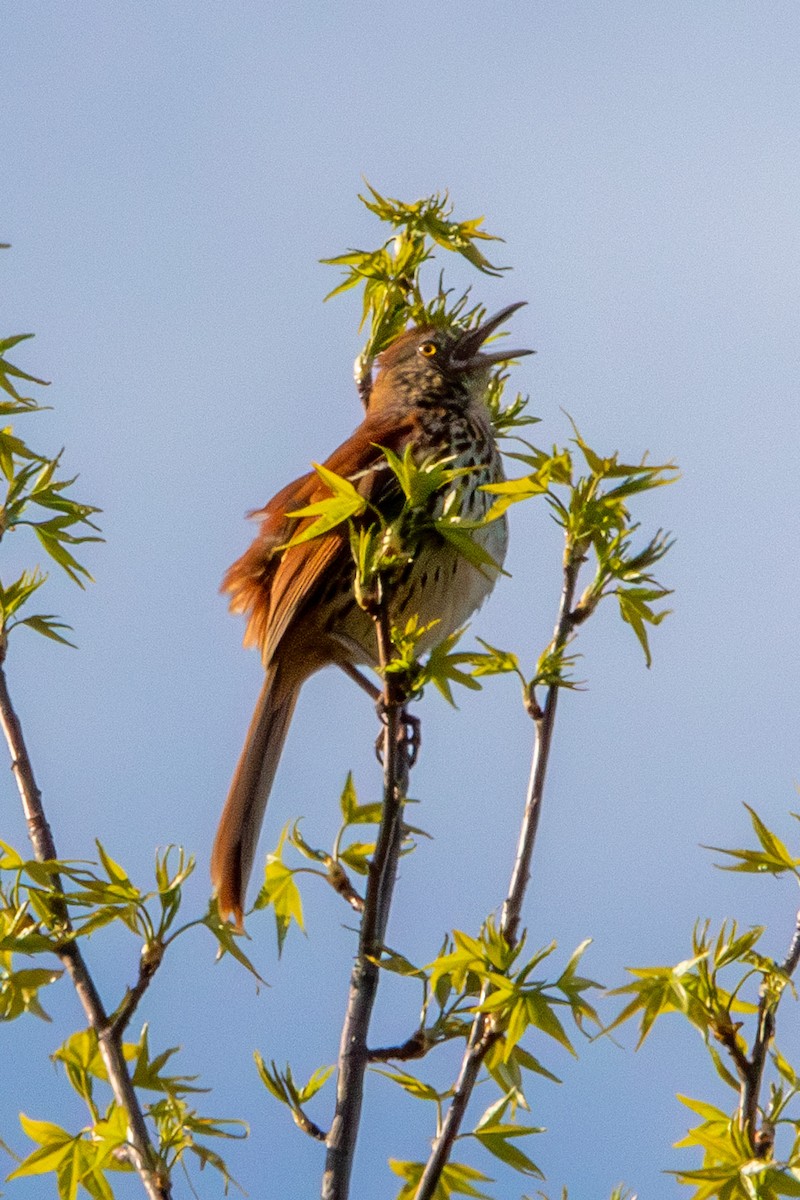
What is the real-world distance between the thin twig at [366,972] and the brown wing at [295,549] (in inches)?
59.4

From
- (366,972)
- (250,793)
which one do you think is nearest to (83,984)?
(366,972)

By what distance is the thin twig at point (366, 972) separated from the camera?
2217mm

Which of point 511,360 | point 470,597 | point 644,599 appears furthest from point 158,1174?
point 511,360

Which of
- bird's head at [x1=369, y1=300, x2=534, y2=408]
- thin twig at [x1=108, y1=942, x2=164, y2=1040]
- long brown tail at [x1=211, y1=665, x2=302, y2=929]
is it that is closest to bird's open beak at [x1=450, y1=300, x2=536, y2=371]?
bird's head at [x1=369, y1=300, x2=534, y2=408]

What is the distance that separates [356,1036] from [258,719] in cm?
177

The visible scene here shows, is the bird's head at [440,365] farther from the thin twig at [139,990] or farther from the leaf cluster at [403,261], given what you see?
the thin twig at [139,990]

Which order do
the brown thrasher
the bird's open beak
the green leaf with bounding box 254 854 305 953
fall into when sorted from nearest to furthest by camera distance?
the green leaf with bounding box 254 854 305 953, the brown thrasher, the bird's open beak

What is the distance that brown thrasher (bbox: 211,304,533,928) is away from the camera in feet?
12.6

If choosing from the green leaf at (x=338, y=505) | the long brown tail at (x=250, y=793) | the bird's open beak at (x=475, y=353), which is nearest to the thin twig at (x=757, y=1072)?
the green leaf at (x=338, y=505)

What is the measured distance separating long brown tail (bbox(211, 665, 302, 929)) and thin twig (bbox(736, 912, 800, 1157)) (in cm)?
160

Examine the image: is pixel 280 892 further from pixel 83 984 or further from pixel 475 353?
pixel 475 353

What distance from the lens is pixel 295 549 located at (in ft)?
13.3

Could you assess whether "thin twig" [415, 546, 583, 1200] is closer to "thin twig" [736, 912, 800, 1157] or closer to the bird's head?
"thin twig" [736, 912, 800, 1157]

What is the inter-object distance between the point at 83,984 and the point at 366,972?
0.45 m
